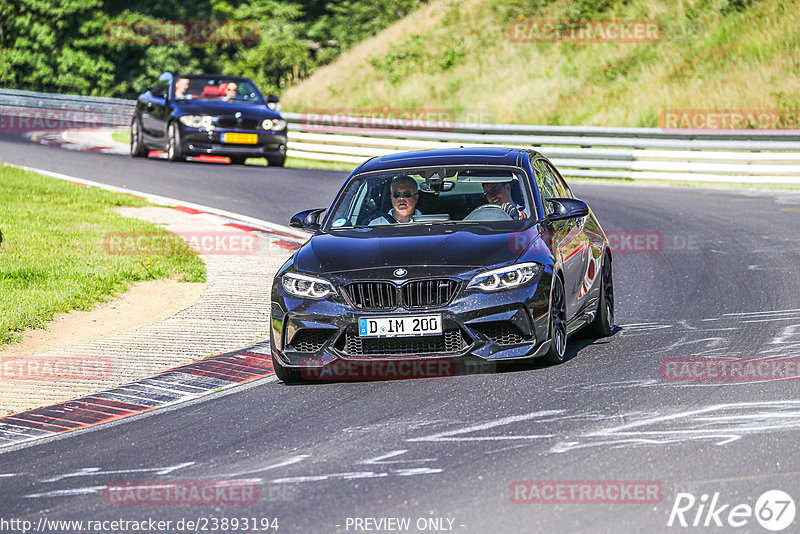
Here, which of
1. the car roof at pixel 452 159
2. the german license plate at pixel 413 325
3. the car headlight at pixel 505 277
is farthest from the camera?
the car roof at pixel 452 159

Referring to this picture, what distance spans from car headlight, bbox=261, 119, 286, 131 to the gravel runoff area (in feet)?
32.4

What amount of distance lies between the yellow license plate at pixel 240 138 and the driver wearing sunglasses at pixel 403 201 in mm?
15167

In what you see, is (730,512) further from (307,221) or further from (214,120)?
(214,120)

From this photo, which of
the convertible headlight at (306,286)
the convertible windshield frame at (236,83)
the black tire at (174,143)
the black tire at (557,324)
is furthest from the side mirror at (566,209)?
the convertible windshield frame at (236,83)

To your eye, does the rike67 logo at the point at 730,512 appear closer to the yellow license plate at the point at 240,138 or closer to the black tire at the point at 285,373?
the black tire at the point at 285,373

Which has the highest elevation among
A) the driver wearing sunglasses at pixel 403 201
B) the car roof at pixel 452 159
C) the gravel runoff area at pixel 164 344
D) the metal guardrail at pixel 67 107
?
the car roof at pixel 452 159

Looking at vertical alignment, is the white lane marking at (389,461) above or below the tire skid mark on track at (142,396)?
above

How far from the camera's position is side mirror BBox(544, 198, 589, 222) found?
9547 mm

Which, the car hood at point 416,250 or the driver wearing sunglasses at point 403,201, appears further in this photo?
the driver wearing sunglasses at point 403,201

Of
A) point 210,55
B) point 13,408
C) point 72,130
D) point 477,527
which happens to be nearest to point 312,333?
point 13,408

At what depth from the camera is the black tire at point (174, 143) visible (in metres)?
25.1

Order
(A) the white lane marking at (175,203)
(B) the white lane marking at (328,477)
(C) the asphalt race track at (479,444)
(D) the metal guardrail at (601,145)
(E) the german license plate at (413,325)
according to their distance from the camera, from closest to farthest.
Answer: (C) the asphalt race track at (479,444), (B) the white lane marking at (328,477), (E) the german license plate at (413,325), (A) the white lane marking at (175,203), (D) the metal guardrail at (601,145)

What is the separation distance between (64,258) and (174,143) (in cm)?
1124

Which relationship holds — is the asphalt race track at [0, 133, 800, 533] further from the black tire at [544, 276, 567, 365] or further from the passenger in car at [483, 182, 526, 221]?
the passenger in car at [483, 182, 526, 221]
